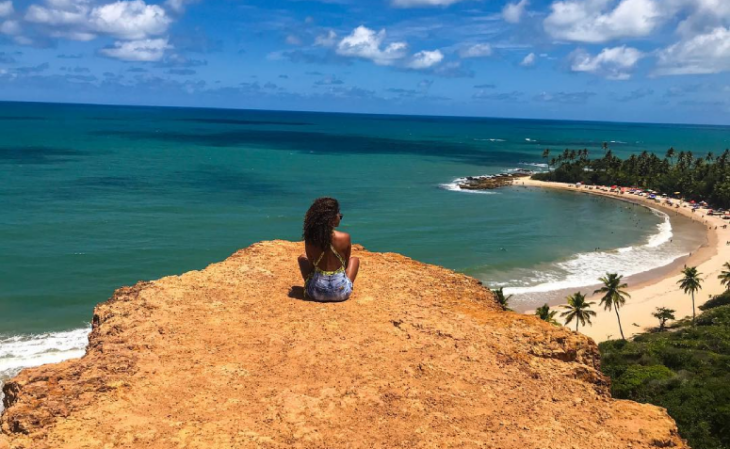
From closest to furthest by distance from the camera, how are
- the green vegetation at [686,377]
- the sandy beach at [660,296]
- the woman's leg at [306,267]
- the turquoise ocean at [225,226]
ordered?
1. the woman's leg at [306,267]
2. the green vegetation at [686,377]
3. the turquoise ocean at [225,226]
4. the sandy beach at [660,296]

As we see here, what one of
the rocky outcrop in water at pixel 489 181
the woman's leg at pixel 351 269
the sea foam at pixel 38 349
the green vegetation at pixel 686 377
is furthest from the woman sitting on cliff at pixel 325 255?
the rocky outcrop in water at pixel 489 181

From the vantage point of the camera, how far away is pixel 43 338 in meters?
25.2

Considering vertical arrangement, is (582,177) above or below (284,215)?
above

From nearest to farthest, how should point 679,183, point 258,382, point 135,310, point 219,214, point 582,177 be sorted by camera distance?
1. point 258,382
2. point 135,310
3. point 219,214
4. point 679,183
5. point 582,177

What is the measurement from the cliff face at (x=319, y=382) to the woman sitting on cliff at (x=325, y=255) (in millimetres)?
262

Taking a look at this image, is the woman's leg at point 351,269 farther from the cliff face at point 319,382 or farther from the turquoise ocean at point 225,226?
the turquoise ocean at point 225,226

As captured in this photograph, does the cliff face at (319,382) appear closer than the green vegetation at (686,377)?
Yes

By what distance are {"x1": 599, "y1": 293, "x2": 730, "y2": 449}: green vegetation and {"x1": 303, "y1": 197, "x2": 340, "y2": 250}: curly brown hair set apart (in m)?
11.3

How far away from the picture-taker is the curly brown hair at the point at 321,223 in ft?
29.0

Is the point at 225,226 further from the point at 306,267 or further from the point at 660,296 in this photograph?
the point at 306,267

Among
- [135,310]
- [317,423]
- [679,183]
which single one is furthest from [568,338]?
[679,183]

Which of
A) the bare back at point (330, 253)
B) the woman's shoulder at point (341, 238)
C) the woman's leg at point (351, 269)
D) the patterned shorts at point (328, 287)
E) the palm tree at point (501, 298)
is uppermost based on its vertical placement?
the woman's shoulder at point (341, 238)

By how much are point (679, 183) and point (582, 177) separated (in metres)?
16.4

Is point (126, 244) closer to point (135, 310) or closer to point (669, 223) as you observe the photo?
point (135, 310)
